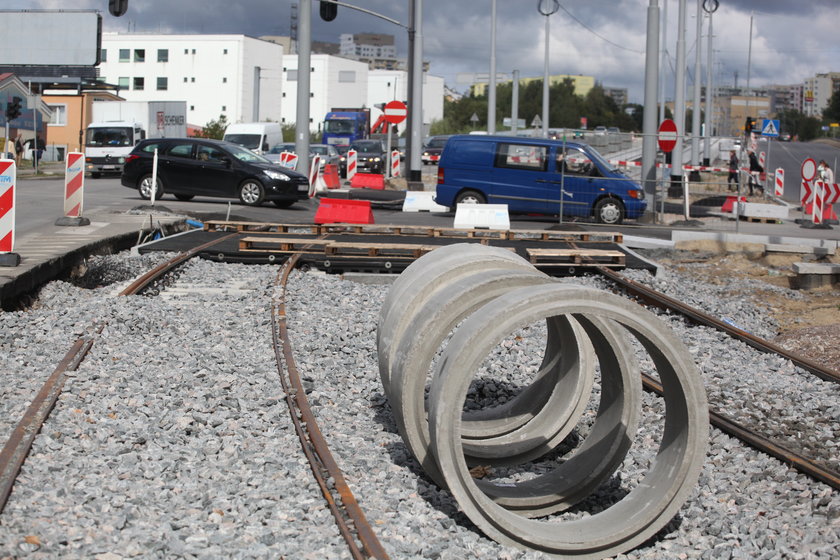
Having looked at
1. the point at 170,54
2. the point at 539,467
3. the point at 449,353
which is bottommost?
the point at 539,467

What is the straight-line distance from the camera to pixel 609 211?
2400 cm

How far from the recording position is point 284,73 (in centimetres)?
12100

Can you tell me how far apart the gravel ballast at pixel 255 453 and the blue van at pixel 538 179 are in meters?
13.8

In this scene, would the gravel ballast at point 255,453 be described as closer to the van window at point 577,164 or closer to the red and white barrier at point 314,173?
the van window at point 577,164

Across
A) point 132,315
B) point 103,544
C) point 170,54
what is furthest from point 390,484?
point 170,54

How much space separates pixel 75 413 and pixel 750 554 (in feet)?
13.6

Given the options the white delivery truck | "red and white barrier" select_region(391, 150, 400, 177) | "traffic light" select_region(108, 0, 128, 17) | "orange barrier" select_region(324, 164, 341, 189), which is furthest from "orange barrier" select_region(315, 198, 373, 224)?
the white delivery truck

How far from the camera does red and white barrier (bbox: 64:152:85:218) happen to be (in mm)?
16734

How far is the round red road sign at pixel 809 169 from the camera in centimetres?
2695

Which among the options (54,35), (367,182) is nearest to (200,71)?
(54,35)

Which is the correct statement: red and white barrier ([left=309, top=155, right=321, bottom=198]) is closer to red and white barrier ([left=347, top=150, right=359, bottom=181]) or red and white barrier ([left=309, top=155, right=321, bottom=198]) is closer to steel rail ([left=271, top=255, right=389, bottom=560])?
red and white barrier ([left=347, top=150, right=359, bottom=181])

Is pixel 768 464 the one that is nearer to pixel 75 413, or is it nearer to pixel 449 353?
pixel 449 353

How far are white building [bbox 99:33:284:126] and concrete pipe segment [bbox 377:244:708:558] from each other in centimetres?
9877

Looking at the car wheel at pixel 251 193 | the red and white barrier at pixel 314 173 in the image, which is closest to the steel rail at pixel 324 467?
the car wheel at pixel 251 193
